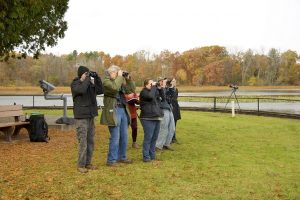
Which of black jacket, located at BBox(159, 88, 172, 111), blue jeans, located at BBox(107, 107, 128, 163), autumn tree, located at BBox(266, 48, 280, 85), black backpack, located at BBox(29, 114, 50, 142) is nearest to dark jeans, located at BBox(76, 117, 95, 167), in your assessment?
blue jeans, located at BBox(107, 107, 128, 163)

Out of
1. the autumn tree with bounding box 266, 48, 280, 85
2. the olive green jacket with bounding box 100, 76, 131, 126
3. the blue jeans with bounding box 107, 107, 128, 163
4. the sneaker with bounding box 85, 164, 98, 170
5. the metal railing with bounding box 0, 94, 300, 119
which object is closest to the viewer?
the sneaker with bounding box 85, 164, 98, 170

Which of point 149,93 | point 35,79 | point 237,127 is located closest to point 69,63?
point 35,79

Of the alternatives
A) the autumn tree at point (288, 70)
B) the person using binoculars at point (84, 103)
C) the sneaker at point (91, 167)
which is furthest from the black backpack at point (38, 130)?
the autumn tree at point (288, 70)

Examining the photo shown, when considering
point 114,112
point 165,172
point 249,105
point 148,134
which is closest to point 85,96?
point 114,112

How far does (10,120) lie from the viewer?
12.0m

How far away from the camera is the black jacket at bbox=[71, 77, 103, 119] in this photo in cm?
789

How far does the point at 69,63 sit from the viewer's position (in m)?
104

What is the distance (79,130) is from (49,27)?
6913 millimetres

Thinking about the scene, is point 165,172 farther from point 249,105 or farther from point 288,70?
point 288,70

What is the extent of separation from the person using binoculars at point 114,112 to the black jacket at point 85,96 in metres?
0.37

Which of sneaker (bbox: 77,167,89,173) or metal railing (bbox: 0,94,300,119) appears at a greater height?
metal railing (bbox: 0,94,300,119)

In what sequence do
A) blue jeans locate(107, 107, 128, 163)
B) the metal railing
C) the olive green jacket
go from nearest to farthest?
the olive green jacket → blue jeans locate(107, 107, 128, 163) → the metal railing

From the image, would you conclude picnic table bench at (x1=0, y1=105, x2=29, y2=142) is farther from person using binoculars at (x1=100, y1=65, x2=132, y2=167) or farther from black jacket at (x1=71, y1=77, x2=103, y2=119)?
black jacket at (x1=71, y1=77, x2=103, y2=119)

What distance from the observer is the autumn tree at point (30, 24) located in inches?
400
